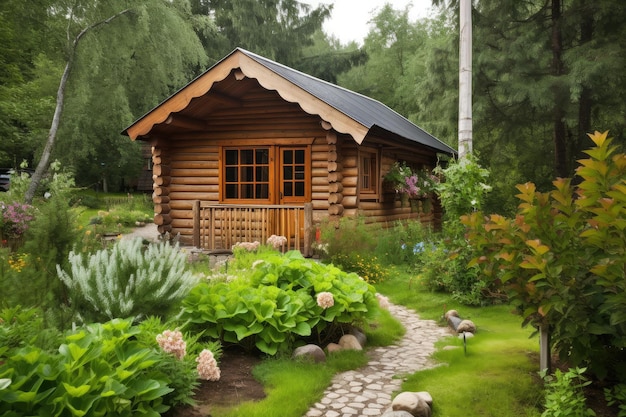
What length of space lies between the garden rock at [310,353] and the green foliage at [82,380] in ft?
5.66

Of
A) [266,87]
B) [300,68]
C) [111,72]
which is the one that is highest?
[300,68]

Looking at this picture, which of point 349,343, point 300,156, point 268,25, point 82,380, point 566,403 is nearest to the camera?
point 82,380

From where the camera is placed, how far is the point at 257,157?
1196cm

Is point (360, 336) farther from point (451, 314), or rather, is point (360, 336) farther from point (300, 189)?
point (300, 189)

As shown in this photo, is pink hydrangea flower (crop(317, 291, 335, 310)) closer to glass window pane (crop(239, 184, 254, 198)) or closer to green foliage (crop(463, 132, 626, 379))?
green foliage (crop(463, 132, 626, 379))

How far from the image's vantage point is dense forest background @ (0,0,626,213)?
14586 millimetres

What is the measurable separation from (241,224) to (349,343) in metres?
5.56

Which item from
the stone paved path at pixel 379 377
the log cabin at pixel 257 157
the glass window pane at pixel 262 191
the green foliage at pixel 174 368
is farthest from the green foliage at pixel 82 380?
the glass window pane at pixel 262 191

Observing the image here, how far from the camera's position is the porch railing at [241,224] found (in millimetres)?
10320

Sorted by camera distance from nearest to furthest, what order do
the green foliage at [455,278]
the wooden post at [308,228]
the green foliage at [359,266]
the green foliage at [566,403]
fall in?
the green foliage at [566,403] → the green foliage at [455,278] → the green foliage at [359,266] → the wooden post at [308,228]

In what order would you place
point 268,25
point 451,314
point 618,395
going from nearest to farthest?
point 618,395 → point 451,314 → point 268,25

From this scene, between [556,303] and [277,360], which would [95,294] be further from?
[556,303]

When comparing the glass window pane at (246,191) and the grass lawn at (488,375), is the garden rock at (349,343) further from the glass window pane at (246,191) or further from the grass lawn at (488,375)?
the glass window pane at (246,191)

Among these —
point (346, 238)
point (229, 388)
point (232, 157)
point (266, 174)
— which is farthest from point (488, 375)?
point (232, 157)
